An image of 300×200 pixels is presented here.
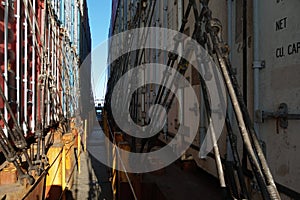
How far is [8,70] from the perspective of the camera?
3.18 m

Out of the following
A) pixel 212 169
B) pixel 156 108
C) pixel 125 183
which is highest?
pixel 156 108

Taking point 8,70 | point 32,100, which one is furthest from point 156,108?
point 32,100

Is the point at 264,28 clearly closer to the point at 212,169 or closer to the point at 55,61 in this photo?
the point at 212,169

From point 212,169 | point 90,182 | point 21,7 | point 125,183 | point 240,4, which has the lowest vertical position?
point 90,182

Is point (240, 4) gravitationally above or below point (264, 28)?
above

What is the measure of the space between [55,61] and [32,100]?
9.23 feet

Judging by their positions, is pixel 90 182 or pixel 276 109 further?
pixel 90 182

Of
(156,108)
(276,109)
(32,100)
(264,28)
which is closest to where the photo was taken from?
(276,109)

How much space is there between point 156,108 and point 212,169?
774 millimetres

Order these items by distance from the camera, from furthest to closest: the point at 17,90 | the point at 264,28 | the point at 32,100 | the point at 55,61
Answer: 1. the point at 55,61
2. the point at 32,100
3. the point at 17,90
4. the point at 264,28

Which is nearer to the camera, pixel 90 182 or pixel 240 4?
pixel 240 4

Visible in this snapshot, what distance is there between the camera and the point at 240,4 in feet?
7.64

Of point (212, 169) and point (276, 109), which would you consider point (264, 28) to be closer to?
point (276, 109)

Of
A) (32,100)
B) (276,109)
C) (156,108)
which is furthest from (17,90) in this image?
(276,109)
